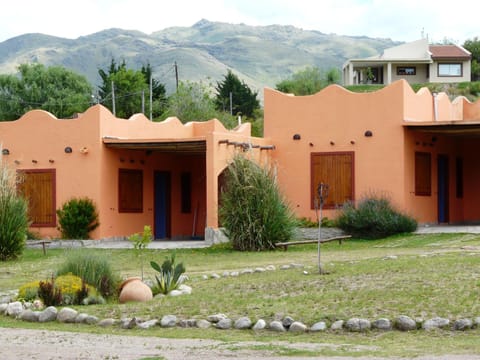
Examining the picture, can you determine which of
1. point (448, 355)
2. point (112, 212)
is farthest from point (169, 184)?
point (448, 355)

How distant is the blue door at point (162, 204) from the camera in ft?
103

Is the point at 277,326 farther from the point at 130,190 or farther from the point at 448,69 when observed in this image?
the point at 448,69

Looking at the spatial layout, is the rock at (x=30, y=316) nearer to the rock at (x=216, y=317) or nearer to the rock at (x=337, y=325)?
the rock at (x=216, y=317)

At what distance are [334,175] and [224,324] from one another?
16.8m

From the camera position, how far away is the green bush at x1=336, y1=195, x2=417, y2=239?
1068 inches

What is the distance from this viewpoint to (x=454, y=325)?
479 inches

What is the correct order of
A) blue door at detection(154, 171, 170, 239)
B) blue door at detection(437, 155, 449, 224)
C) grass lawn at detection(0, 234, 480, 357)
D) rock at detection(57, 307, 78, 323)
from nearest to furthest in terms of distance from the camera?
grass lawn at detection(0, 234, 480, 357)
rock at detection(57, 307, 78, 323)
blue door at detection(437, 155, 449, 224)
blue door at detection(154, 171, 170, 239)

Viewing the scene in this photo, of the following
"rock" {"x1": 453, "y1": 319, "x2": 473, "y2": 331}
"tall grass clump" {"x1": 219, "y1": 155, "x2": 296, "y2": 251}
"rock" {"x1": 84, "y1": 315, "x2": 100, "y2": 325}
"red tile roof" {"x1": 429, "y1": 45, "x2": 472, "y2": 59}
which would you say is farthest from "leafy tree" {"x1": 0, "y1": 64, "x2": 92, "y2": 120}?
"rock" {"x1": 453, "y1": 319, "x2": 473, "y2": 331}

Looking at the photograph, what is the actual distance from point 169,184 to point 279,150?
427cm

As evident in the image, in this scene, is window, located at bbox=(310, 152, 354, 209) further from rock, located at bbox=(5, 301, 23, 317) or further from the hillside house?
the hillside house

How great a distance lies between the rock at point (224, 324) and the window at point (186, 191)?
66.7 feet

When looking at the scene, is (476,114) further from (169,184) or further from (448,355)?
(448,355)

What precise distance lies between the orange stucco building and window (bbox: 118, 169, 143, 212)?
29mm

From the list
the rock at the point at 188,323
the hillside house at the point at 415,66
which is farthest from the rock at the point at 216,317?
the hillside house at the point at 415,66
